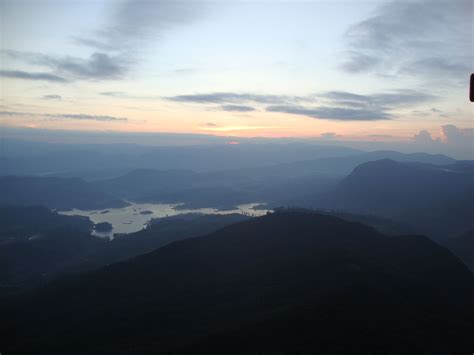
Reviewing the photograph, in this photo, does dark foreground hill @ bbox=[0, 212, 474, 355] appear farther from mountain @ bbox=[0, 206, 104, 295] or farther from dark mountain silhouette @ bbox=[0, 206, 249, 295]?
dark mountain silhouette @ bbox=[0, 206, 249, 295]

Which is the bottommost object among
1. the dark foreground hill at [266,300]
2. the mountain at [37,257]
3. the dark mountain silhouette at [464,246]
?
the mountain at [37,257]

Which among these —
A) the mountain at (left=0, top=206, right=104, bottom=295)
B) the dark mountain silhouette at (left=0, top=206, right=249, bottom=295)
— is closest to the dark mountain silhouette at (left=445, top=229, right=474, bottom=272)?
the dark mountain silhouette at (left=0, top=206, right=249, bottom=295)

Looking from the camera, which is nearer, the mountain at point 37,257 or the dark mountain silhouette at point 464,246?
the mountain at point 37,257

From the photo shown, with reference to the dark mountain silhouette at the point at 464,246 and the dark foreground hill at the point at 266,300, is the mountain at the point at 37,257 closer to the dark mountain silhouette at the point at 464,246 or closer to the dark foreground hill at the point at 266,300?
the dark foreground hill at the point at 266,300

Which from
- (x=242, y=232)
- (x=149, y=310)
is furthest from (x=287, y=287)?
(x=242, y=232)

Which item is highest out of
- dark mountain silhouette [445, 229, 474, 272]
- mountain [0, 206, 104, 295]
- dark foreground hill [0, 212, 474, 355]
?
dark foreground hill [0, 212, 474, 355]

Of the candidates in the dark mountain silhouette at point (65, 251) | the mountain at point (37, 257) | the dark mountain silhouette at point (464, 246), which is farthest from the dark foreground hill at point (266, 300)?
the dark mountain silhouette at point (65, 251)

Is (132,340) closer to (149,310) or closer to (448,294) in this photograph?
(149,310)

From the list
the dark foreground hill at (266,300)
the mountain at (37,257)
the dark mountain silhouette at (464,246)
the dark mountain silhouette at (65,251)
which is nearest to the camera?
the dark foreground hill at (266,300)

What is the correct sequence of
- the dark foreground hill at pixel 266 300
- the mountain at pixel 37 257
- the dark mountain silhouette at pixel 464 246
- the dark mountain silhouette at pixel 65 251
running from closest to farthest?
1. the dark foreground hill at pixel 266 300
2. the mountain at pixel 37 257
3. the dark mountain silhouette at pixel 464 246
4. the dark mountain silhouette at pixel 65 251

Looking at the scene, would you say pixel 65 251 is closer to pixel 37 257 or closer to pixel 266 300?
pixel 37 257
